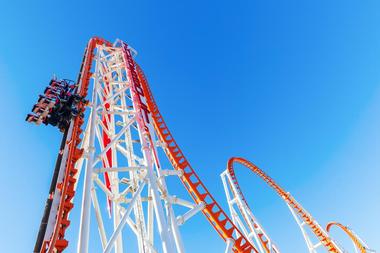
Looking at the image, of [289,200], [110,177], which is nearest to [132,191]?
[110,177]

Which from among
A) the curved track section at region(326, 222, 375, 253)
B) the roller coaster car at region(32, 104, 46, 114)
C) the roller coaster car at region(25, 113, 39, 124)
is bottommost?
the curved track section at region(326, 222, 375, 253)

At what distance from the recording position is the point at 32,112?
5469mm

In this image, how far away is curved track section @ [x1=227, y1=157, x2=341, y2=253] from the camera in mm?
13956

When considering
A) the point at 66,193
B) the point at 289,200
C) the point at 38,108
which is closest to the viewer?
the point at 66,193

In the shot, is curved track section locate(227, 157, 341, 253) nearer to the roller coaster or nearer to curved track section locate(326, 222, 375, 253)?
curved track section locate(326, 222, 375, 253)

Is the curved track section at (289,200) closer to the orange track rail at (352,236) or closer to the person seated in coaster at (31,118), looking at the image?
the orange track rail at (352,236)

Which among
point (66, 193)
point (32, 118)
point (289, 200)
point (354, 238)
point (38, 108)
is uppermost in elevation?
point (38, 108)

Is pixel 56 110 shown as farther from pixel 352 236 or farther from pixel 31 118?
pixel 352 236

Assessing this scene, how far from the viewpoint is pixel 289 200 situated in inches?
651

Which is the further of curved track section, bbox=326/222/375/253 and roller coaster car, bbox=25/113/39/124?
curved track section, bbox=326/222/375/253

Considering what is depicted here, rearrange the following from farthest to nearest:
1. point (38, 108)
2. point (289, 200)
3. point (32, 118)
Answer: point (289, 200)
point (38, 108)
point (32, 118)

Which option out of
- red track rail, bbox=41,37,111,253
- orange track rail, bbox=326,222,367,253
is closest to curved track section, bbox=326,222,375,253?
orange track rail, bbox=326,222,367,253

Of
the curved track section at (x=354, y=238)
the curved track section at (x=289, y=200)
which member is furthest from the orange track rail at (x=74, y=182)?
the curved track section at (x=354, y=238)

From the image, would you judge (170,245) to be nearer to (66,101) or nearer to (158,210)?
(158,210)
